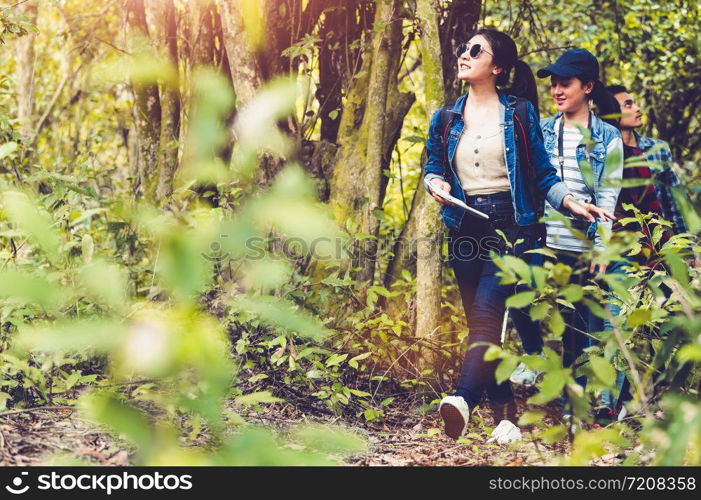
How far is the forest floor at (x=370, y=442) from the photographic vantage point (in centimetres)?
236

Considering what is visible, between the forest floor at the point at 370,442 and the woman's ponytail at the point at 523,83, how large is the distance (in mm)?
1855

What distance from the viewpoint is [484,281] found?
11.9 ft

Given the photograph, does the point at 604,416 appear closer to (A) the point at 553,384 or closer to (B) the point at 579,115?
(B) the point at 579,115

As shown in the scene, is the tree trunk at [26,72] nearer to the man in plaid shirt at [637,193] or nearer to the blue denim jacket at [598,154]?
the blue denim jacket at [598,154]

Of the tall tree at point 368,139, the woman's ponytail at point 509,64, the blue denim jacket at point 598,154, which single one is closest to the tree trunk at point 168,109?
the tall tree at point 368,139

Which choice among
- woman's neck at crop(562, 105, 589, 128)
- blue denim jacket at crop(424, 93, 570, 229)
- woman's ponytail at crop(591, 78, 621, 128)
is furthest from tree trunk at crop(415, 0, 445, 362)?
woman's ponytail at crop(591, 78, 621, 128)

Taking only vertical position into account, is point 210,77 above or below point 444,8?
below

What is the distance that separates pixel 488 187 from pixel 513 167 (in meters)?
0.17

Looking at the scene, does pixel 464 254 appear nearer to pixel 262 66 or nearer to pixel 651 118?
pixel 262 66
